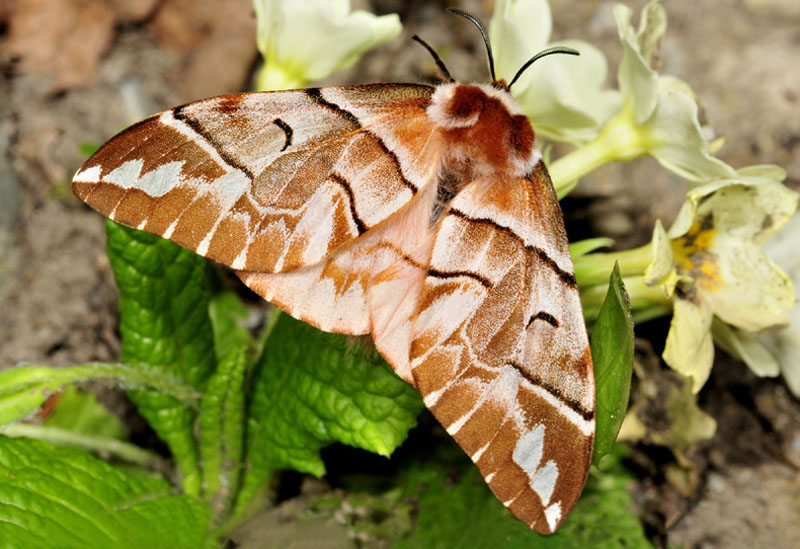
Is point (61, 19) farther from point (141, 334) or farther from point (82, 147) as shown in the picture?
point (141, 334)

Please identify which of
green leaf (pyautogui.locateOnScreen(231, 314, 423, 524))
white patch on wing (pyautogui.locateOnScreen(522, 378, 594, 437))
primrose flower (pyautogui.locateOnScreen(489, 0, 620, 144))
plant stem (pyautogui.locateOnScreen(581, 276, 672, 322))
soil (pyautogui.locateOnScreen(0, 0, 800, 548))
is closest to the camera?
white patch on wing (pyautogui.locateOnScreen(522, 378, 594, 437))

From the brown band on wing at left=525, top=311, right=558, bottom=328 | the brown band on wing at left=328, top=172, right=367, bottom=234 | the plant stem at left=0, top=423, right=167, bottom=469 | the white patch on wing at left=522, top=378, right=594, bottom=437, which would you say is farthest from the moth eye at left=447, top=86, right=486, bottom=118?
the plant stem at left=0, top=423, right=167, bottom=469

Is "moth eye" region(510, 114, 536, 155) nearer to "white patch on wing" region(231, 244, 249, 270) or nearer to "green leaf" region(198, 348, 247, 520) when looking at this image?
"white patch on wing" region(231, 244, 249, 270)

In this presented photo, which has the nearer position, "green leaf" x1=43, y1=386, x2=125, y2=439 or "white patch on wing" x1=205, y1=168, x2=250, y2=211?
"white patch on wing" x1=205, y1=168, x2=250, y2=211

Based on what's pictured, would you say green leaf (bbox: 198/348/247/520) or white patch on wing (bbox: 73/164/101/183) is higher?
white patch on wing (bbox: 73/164/101/183)

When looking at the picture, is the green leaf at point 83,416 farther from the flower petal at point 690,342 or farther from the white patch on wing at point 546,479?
the flower petal at point 690,342

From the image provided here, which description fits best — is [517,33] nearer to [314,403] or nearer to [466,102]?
[466,102]

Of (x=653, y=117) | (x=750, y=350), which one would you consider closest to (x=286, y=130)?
(x=653, y=117)

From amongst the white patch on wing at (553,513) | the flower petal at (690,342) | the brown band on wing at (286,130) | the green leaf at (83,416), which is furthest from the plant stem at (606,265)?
the green leaf at (83,416)
